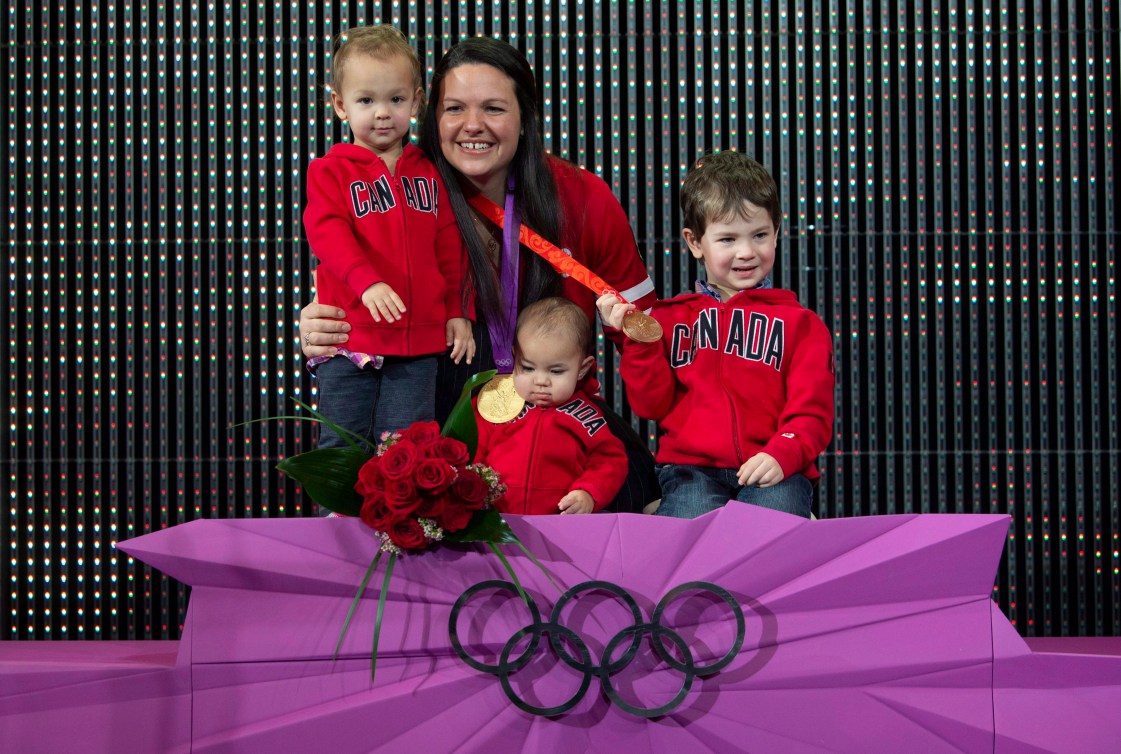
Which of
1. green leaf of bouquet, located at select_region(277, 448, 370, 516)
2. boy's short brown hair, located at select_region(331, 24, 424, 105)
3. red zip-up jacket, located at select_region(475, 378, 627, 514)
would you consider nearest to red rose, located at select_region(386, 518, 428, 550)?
green leaf of bouquet, located at select_region(277, 448, 370, 516)

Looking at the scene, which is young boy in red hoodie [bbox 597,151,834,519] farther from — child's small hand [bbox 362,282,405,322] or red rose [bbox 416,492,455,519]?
red rose [bbox 416,492,455,519]

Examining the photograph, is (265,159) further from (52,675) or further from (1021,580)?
(1021,580)

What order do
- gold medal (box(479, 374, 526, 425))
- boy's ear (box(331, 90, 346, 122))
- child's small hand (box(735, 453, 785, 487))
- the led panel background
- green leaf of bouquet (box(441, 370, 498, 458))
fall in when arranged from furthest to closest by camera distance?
the led panel background
boy's ear (box(331, 90, 346, 122))
gold medal (box(479, 374, 526, 425))
child's small hand (box(735, 453, 785, 487))
green leaf of bouquet (box(441, 370, 498, 458))

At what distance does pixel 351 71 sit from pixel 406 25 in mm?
1913

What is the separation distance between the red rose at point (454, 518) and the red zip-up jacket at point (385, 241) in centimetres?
65

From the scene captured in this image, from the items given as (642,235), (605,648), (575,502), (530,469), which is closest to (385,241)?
(530,469)

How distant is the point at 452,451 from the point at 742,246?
0.77 metres

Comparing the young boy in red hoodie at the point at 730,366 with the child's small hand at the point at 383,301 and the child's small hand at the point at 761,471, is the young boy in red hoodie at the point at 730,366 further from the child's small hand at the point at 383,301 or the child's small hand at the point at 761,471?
the child's small hand at the point at 383,301

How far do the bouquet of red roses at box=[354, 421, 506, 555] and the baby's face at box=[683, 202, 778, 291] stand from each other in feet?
2.39

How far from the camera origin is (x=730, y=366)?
2.13 meters

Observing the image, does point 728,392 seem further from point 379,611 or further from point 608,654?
point 379,611

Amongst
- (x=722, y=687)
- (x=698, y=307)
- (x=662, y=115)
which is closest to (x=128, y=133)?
(x=662, y=115)

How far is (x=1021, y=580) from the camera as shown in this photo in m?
3.99

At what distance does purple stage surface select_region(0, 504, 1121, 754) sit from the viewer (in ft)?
5.37
